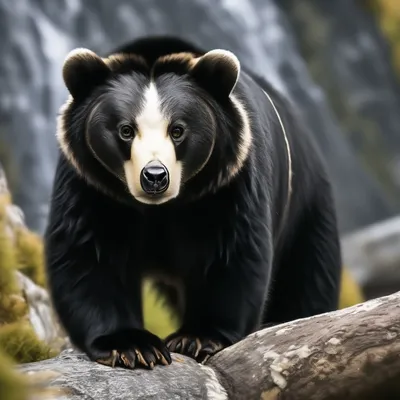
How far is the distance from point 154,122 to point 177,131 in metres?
0.14

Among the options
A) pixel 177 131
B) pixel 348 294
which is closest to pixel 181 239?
pixel 177 131

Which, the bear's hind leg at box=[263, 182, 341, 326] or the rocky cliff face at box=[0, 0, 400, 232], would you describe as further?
the rocky cliff face at box=[0, 0, 400, 232]

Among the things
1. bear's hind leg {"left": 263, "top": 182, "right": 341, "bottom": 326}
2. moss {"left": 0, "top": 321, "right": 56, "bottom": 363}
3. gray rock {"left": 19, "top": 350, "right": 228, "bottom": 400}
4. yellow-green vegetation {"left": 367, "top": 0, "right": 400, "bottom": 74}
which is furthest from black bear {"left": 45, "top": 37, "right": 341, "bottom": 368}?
yellow-green vegetation {"left": 367, "top": 0, "right": 400, "bottom": 74}

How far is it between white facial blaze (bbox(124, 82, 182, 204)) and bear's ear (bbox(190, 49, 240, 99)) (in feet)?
1.26

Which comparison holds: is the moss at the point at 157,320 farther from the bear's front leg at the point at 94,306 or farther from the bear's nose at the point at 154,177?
the bear's nose at the point at 154,177

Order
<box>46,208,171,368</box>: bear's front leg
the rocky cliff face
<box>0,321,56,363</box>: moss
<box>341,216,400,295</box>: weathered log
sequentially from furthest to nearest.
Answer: <box>341,216,400,295</box>: weathered log
the rocky cliff face
<box>0,321,56,363</box>: moss
<box>46,208,171,368</box>: bear's front leg

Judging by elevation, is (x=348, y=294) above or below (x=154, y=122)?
below

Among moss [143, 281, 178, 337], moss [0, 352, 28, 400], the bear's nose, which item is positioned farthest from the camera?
Result: moss [143, 281, 178, 337]

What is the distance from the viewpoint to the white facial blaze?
446 centimetres

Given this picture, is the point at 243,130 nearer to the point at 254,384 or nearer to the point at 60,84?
the point at 254,384

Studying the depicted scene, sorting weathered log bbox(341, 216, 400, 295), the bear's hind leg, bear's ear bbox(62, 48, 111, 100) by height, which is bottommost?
weathered log bbox(341, 216, 400, 295)

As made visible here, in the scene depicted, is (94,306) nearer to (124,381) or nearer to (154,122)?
(124,381)

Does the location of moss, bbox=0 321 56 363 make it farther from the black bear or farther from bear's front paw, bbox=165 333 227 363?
bear's front paw, bbox=165 333 227 363

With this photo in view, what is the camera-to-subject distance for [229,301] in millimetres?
5031
